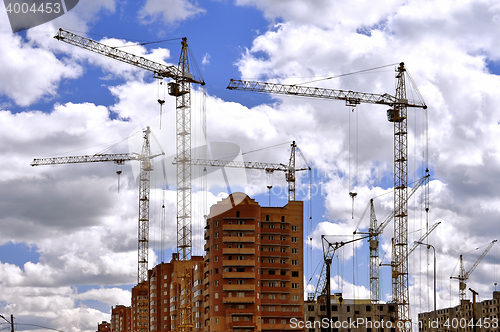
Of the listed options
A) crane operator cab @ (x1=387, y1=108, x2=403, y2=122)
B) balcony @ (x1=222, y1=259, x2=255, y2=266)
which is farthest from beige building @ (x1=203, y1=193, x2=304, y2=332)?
crane operator cab @ (x1=387, y1=108, x2=403, y2=122)

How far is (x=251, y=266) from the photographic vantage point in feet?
537

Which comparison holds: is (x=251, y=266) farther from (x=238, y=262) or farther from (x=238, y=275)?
(x=238, y=275)

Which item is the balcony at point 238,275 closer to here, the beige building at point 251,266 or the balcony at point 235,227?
the beige building at point 251,266

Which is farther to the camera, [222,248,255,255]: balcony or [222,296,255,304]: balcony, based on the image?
[222,248,255,255]: balcony

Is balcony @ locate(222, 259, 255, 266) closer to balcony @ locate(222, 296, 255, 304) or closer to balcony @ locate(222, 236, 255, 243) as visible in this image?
balcony @ locate(222, 236, 255, 243)

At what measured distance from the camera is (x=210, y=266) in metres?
Result: 166

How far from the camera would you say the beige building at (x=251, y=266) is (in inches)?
Answer: 6383

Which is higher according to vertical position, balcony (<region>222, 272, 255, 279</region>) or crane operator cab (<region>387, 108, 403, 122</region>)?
crane operator cab (<region>387, 108, 403, 122</region>)

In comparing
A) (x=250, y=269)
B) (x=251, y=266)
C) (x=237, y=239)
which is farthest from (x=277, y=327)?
(x=237, y=239)

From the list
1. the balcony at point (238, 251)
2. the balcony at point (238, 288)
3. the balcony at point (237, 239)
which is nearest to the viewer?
the balcony at point (238, 288)

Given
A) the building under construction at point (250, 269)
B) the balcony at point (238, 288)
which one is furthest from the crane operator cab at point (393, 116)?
the balcony at point (238, 288)

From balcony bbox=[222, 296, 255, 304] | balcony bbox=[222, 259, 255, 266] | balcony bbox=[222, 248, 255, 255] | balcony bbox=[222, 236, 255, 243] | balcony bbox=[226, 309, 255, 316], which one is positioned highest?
balcony bbox=[222, 236, 255, 243]

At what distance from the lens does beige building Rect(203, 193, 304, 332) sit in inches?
6383

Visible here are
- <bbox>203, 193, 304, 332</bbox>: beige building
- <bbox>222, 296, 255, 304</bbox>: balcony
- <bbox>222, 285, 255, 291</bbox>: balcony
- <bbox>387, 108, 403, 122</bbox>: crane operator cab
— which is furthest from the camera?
<bbox>387, 108, 403, 122</bbox>: crane operator cab
